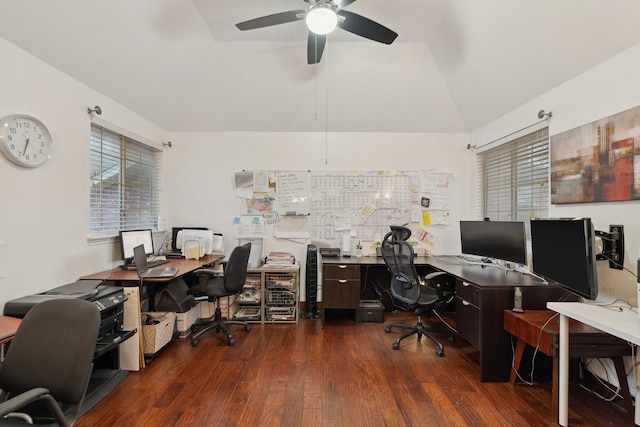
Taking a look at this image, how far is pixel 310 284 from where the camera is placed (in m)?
3.47

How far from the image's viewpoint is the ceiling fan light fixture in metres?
1.81

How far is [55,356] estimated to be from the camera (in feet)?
4.02

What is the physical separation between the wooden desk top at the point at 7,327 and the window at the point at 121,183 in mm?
1022

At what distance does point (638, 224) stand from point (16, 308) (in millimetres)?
3950

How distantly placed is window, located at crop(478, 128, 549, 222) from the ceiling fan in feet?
5.95

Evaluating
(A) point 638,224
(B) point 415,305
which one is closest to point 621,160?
(A) point 638,224

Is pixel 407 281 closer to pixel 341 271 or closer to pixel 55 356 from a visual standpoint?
pixel 341 271

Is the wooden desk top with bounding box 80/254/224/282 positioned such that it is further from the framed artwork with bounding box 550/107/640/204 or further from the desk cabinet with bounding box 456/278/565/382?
the framed artwork with bounding box 550/107/640/204

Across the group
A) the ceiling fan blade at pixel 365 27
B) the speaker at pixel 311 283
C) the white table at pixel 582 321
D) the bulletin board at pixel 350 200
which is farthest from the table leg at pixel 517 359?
the ceiling fan blade at pixel 365 27

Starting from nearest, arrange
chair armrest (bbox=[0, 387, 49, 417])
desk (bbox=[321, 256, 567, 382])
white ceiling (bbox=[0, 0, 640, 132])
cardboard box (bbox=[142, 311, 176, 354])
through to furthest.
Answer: chair armrest (bbox=[0, 387, 49, 417]) < white ceiling (bbox=[0, 0, 640, 132]) < desk (bbox=[321, 256, 567, 382]) < cardboard box (bbox=[142, 311, 176, 354])

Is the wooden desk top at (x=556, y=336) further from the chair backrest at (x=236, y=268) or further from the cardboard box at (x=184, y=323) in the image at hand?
the cardboard box at (x=184, y=323)

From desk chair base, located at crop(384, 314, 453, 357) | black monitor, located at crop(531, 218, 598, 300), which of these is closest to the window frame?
desk chair base, located at crop(384, 314, 453, 357)

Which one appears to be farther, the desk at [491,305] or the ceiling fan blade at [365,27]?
the desk at [491,305]

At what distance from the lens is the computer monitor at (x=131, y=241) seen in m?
2.72
